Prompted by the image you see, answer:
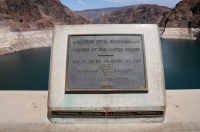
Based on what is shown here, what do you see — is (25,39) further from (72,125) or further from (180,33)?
(180,33)

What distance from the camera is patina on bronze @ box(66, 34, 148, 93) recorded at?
14.7ft

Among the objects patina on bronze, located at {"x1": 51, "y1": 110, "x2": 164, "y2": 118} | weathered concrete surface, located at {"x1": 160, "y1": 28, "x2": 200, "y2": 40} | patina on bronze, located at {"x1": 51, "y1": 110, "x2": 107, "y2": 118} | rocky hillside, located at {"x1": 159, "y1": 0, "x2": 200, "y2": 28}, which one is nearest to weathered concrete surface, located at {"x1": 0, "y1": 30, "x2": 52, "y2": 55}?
patina on bronze, located at {"x1": 51, "y1": 110, "x2": 107, "y2": 118}

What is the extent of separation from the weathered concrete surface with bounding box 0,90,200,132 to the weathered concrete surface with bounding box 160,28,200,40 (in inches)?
1812

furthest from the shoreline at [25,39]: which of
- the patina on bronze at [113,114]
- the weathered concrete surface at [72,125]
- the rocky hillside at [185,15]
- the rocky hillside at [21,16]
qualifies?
the patina on bronze at [113,114]

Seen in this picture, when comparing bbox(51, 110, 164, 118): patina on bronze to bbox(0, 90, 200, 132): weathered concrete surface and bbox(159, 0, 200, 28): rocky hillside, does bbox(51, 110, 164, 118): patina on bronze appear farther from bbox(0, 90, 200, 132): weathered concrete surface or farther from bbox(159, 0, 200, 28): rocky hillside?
bbox(159, 0, 200, 28): rocky hillside

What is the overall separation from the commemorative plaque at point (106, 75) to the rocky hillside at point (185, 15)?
170 ft

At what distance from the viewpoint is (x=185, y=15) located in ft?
185

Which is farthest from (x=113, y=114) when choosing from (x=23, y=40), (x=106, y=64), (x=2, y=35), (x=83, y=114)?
(x=23, y=40)

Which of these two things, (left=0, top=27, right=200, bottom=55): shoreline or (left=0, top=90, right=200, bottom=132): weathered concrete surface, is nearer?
(left=0, top=90, right=200, bottom=132): weathered concrete surface

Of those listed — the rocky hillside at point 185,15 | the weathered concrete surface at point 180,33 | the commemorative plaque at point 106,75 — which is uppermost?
the rocky hillside at point 185,15

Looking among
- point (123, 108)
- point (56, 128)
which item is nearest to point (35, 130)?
point (56, 128)

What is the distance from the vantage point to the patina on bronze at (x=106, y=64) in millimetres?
4484

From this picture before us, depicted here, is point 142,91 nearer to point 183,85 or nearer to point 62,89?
point 62,89

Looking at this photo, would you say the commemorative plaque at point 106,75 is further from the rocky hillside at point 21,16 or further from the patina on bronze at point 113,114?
the rocky hillside at point 21,16
